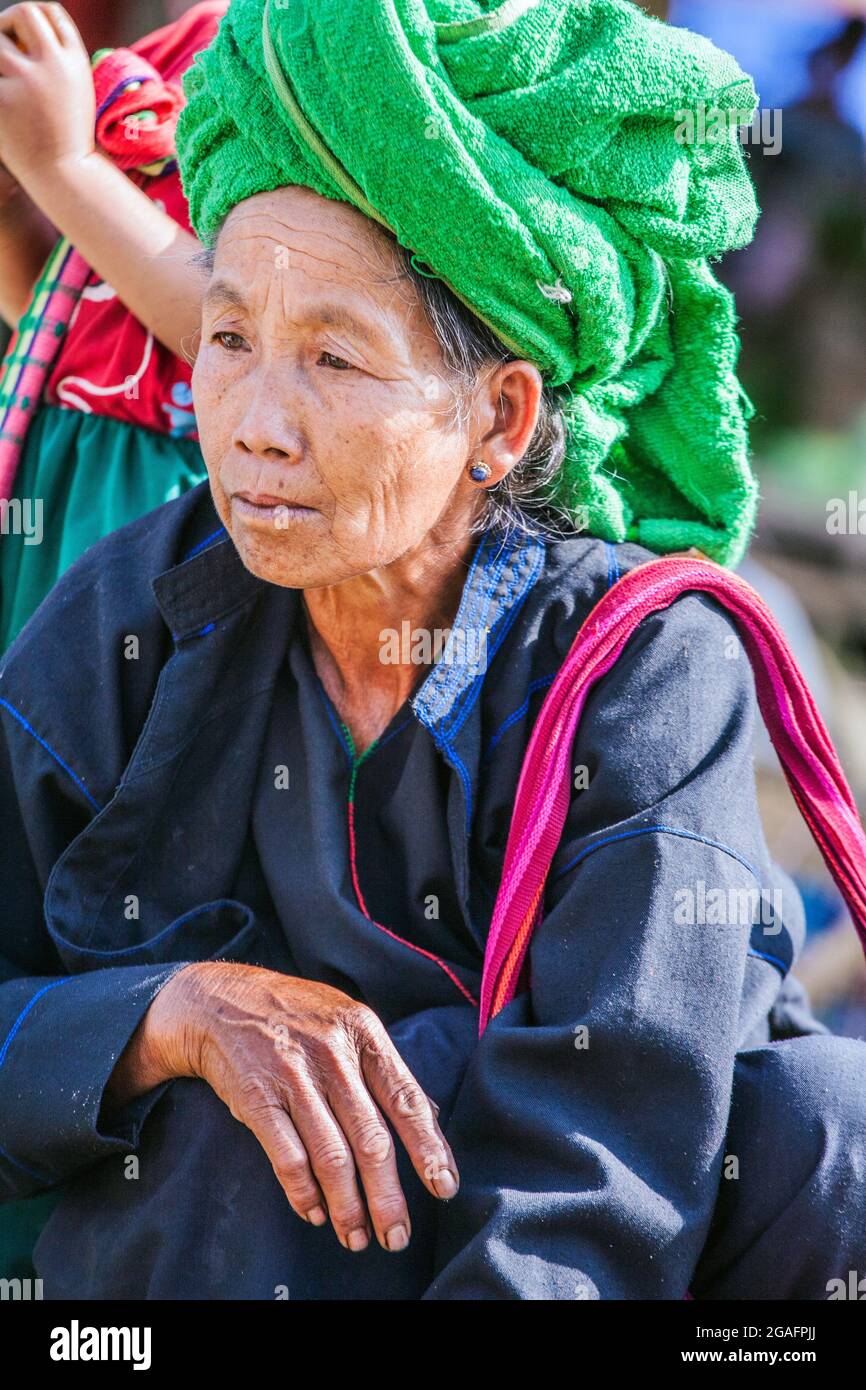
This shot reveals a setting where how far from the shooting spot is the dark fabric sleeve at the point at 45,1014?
184 centimetres

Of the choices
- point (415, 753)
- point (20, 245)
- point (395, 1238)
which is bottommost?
point (395, 1238)

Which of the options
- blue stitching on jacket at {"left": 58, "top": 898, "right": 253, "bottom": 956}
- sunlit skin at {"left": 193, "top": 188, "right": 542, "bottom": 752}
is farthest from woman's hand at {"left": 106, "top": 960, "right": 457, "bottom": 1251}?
sunlit skin at {"left": 193, "top": 188, "right": 542, "bottom": 752}

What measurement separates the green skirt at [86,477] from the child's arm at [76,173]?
0.23 m

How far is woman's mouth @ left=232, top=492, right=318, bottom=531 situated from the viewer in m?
1.90

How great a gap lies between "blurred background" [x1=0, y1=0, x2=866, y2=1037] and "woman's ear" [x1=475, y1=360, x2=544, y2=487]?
1944 mm

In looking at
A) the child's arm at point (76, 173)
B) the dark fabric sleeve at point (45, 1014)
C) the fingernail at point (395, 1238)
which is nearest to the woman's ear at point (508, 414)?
the child's arm at point (76, 173)

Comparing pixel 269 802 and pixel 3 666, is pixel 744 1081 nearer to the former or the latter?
pixel 269 802

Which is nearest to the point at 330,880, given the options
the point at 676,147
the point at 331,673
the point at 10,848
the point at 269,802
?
the point at 269,802

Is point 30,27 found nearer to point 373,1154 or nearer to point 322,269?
point 322,269

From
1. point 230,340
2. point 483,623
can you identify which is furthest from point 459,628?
point 230,340

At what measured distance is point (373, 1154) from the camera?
1.71 m

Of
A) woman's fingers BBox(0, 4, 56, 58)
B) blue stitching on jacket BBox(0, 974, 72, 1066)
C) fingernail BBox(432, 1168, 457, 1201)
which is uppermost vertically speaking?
woman's fingers BBox(0, 4, 56, 58)

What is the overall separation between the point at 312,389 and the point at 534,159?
0.41m

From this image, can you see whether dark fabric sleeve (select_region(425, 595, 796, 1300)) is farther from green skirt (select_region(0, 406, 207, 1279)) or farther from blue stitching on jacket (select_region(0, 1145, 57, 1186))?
green skirt (select_region(0, 406, 207, 1279))
